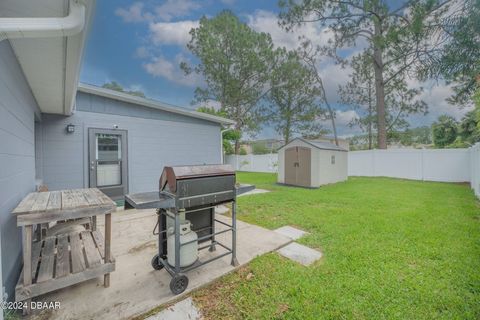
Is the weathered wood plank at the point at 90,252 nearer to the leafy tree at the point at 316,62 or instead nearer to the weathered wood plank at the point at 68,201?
the weathered wood plank at the point at 68,201

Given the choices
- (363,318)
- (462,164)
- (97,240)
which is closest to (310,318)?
(363,318)

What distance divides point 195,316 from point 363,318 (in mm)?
1439

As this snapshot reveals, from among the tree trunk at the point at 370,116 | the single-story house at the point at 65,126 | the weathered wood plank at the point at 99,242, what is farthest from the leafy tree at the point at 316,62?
the weathered wood plank at the point at 99,242

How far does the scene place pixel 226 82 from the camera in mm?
17672

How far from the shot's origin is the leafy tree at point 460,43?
570cm

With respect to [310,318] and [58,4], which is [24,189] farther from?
[310,318]

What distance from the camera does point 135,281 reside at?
2336mm

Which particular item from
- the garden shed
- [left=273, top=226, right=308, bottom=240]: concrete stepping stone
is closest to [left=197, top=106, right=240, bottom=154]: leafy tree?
the garden shed

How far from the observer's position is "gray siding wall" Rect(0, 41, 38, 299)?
6.34 ft

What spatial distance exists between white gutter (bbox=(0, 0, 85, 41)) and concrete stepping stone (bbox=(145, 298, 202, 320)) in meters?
2.33

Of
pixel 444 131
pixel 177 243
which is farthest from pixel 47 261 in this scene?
pixel 444 131

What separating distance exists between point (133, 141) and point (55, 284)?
4.50 meters

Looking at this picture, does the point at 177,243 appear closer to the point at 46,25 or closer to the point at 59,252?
the point at 59,252

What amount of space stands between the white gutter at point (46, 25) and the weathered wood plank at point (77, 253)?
77.5 inches
